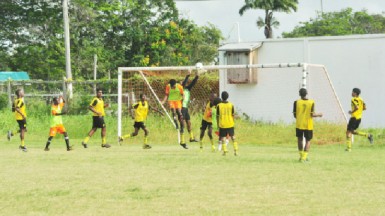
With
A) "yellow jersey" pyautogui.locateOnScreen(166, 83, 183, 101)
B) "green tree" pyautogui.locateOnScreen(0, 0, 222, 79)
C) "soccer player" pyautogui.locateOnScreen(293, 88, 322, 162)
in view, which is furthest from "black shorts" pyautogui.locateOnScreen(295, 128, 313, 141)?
"green tree" pyautogui.locateOnScreen(0, 0, 222, 79)

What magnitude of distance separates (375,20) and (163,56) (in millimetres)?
45762

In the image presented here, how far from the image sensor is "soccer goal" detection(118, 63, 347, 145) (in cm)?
3070

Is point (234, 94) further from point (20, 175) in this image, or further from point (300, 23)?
point (300, 23)

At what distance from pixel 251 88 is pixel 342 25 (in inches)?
2006

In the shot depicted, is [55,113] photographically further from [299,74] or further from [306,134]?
[299,74]

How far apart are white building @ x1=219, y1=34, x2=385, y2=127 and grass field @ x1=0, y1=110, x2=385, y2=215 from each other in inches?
389

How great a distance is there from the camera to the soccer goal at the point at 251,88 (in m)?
30.7

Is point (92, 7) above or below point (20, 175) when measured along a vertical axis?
above

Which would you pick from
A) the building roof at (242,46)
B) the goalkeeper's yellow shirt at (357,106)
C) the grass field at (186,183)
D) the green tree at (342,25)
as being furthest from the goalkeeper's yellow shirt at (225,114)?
the green tree at (342,25)

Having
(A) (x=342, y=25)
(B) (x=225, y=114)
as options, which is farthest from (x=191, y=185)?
(A) (x=342, y=25)

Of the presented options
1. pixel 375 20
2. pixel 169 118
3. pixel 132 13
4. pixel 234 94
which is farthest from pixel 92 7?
pixel 375 20

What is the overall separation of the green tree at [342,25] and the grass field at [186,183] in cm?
6070

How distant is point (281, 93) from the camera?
3328 cm

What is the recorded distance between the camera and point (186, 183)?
43.6 ft
